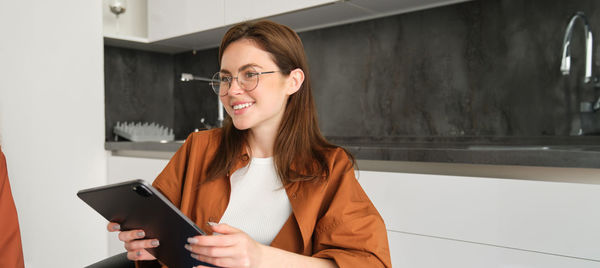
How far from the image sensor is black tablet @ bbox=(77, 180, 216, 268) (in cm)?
72

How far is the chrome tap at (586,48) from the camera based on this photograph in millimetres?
1613

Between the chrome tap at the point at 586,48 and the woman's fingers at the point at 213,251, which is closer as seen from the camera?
the woman's fingers at the point at 213,251

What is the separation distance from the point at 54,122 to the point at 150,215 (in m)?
1.87

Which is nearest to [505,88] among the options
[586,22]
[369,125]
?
[586,22]

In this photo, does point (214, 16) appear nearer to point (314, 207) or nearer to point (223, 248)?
point (314, 207)

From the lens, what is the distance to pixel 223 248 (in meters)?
0.72

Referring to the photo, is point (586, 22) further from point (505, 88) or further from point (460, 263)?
point (460, 263)

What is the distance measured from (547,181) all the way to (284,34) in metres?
0.85

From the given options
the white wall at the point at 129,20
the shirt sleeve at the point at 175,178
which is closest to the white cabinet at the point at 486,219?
the shirt sleeve at the point at 175,178

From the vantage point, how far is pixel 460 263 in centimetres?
135

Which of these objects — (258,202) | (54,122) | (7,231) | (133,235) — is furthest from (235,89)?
(54,122)

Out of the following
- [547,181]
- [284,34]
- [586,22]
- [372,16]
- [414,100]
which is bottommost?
[547,181]

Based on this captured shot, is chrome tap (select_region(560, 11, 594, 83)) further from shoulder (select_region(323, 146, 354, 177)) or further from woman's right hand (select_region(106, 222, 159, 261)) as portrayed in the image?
woman's right hand (select_region(106, 222, 159, 261))

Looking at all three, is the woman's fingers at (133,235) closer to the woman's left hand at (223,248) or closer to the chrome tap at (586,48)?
the woman's left hand at (223,248)
